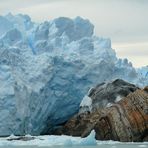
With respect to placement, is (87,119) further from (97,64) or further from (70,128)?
(97,64)

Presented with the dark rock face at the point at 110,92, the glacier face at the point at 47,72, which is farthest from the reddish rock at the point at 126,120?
the glacier face at the point at 47,72

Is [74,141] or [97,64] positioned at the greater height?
[97,64]

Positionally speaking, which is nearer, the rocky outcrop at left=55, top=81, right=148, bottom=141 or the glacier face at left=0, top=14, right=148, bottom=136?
the rocky outcrop at left=55, top=81, right=148, bottom=141

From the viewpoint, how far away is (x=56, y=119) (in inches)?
1096

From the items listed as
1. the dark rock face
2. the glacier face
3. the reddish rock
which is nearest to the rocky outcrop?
the reddish rock

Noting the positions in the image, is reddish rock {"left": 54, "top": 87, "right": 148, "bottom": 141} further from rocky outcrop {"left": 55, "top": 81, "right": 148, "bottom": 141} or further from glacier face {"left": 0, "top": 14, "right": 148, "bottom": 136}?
glacier face {"left": 0, "top": 14, "right": 148, "bottom": 136}

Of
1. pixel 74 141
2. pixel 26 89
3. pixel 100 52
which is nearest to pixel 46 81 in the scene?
pixel 26 89

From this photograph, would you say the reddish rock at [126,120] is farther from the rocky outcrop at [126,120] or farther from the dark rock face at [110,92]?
the dark rock face at [110,92]

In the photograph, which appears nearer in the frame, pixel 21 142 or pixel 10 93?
pixel 21 142

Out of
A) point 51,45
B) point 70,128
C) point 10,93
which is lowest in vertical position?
point 70,128

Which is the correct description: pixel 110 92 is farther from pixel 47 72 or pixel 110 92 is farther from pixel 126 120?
pixel 126 120

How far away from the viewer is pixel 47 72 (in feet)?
86.9

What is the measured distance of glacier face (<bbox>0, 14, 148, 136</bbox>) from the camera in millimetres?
25422

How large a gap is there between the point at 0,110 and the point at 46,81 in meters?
3.09
